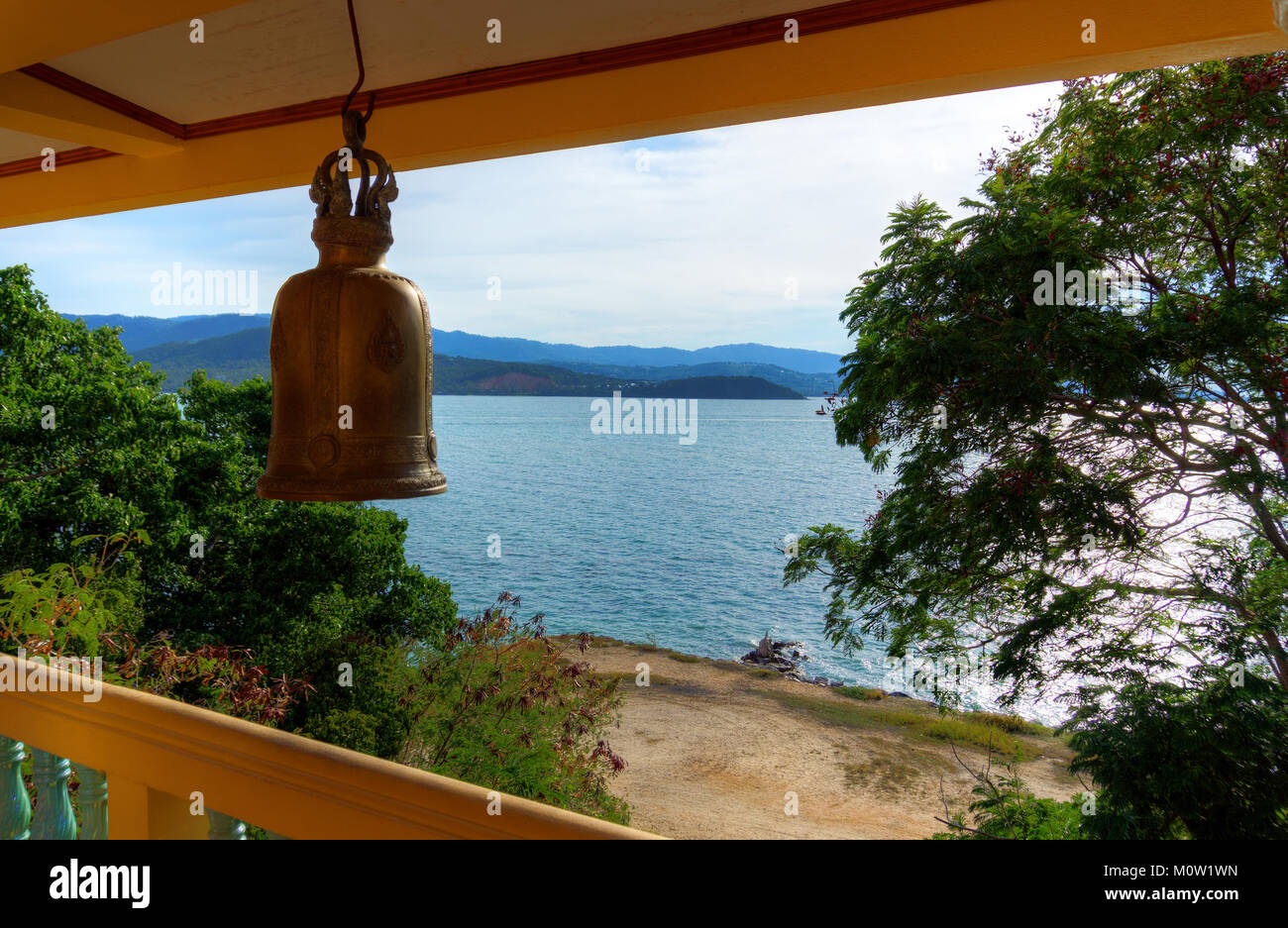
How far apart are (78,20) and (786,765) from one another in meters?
15.0

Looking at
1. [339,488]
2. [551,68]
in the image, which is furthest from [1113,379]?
[339,488]

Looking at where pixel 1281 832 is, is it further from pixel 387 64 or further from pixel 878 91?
pixel 387 64

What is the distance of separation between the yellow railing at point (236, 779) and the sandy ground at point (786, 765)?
36.2 feet

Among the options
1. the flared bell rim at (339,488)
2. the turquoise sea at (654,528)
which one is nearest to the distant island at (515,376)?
the turquoise sea at (654,528)

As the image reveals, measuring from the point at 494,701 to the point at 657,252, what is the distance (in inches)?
1634

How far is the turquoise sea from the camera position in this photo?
1001 inches

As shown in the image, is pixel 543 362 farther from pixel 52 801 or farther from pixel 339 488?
pixel 339 488

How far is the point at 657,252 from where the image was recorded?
45.8 meters

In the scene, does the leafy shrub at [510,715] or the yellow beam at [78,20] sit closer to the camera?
the yellow beam at [78,20]

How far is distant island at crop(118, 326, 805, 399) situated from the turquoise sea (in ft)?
18.6

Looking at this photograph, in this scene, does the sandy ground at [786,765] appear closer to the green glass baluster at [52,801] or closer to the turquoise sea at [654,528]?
the turquoise sea at [654,528]

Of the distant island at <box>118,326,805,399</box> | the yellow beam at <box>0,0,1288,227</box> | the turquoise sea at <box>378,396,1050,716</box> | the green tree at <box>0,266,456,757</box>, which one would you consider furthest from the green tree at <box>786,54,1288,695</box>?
the distant island at <box>118,326,805,399</box>

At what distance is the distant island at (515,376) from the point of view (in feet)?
A: 76.2

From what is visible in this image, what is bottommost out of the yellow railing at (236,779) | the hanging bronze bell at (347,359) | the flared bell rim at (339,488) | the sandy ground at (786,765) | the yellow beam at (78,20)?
the sandy ground at (786,765)
